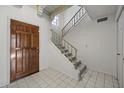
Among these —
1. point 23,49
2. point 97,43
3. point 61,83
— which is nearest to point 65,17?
point 97,43

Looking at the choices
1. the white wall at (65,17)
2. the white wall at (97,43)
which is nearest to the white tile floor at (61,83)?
the white wall at (97,43)

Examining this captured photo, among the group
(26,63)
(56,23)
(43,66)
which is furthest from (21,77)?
(56,23)

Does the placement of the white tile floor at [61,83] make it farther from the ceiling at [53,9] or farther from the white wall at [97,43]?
the ceiling at [53,9]

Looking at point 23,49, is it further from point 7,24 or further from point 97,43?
point 97,43

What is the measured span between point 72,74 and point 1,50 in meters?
2.33

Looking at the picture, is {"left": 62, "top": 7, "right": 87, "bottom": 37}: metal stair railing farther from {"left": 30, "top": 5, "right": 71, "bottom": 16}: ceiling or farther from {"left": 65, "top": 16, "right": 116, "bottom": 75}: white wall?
{"left": 30, "top": 5, "right": 71, "bottom": 16}: ceiling

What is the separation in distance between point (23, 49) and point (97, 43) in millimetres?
3065

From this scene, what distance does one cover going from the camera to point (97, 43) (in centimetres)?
368

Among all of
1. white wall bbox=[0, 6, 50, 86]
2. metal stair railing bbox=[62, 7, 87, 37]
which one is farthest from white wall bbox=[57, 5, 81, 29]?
white wall bbox=[0, 6, 50, 86]

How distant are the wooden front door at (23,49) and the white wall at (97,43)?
6.96ft

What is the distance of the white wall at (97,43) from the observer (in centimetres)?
331

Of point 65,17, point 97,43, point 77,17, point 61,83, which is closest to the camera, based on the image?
point 61,83

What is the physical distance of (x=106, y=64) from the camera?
136 inches
